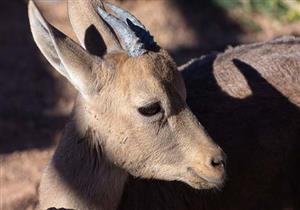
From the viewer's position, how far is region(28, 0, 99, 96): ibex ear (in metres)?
5.30

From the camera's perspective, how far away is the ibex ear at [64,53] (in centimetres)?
530

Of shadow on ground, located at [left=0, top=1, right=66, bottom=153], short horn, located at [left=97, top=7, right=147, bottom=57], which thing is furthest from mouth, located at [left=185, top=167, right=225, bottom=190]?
shadow on ground, located at [left=0, top=1, right=66, bottom=153]

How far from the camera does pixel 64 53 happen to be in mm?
5344

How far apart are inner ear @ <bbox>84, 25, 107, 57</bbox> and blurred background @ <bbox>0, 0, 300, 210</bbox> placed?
2.38 m

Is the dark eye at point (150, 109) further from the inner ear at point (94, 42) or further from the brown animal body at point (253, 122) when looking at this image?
the brown animal body at point (253, 122)

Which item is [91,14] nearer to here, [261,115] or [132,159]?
[132,159]

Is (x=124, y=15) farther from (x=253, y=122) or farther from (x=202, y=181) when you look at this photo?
(x=253, y=122)

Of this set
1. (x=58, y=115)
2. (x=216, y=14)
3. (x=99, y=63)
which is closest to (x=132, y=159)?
(x=99, y=63)

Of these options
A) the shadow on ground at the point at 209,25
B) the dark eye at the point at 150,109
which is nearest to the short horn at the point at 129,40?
the dark eye at the point at 150,109

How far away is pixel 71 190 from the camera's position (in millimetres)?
5871

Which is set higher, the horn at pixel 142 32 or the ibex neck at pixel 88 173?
the horn at pixel 142 32

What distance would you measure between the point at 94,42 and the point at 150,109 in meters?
0.79

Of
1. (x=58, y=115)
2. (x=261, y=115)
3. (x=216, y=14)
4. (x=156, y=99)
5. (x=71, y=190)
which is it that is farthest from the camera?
(x=216, y=14)

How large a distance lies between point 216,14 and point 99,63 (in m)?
6.23
